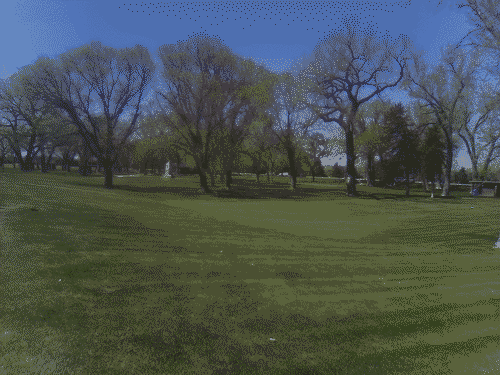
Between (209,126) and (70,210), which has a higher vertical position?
(209,126)

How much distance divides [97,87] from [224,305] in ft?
91.3

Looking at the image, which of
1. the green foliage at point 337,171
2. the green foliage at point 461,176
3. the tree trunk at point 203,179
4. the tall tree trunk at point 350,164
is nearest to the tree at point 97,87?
the tree trunk at point 203,179

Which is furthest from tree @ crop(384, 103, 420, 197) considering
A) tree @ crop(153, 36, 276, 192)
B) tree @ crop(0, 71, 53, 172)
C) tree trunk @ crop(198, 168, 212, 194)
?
tree @ crop(0, 71, 53, 172)

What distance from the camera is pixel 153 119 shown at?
26641mm

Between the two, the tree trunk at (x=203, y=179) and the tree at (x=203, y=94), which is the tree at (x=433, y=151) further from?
the tree trunk at (x=203, y=179)

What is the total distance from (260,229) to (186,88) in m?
17.9

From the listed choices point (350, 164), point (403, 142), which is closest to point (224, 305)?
point (350, 164)

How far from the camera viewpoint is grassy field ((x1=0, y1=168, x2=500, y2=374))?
115 inches

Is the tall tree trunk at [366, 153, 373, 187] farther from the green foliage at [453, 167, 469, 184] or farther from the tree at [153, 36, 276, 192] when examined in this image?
the tree at [153, 36, 276, 192]

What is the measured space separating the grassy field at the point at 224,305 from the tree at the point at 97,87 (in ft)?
70.2

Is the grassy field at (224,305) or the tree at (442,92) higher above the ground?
the tree at (442,92)

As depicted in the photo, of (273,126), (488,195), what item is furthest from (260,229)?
(488,195)

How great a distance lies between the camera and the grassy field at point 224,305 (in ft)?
9.55

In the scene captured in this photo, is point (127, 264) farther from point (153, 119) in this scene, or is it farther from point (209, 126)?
point (153, 119)
